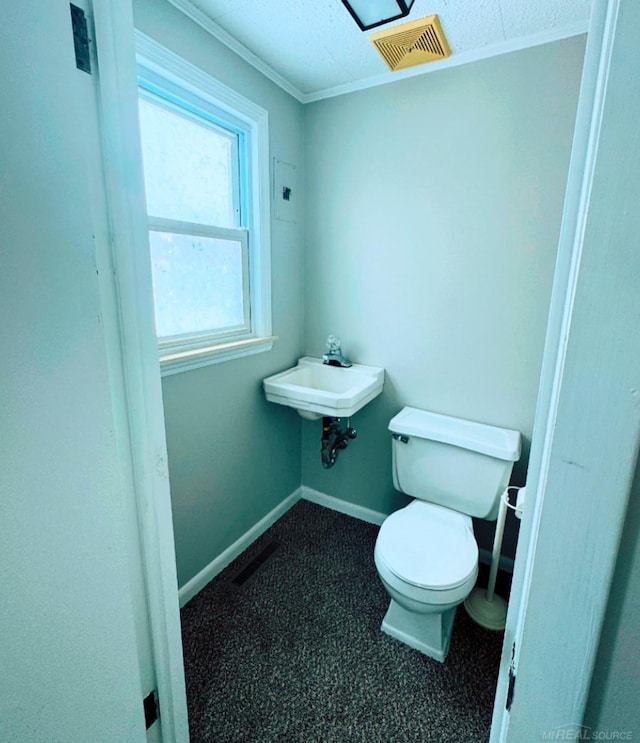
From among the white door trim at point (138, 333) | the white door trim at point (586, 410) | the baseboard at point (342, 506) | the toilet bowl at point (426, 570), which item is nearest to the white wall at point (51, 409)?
→ the white door trim at point (138, 333)

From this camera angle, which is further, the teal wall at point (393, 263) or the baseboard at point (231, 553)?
the baseboard at point (231, 553)

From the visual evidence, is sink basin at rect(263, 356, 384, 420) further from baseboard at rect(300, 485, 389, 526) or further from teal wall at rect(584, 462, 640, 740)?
teal wall at rect(584, 462, 640, 740)

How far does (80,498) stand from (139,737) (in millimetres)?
576

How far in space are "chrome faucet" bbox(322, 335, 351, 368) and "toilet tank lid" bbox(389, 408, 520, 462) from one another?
0.43 m

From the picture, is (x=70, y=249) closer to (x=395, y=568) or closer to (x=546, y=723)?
(x=546, y=723)

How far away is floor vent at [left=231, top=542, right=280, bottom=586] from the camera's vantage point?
1.77m

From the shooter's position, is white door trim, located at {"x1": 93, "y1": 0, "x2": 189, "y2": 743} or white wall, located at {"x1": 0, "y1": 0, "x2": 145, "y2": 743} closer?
A: white wall, located at {"x1": 0, "y1": 0, "x2": 145, "y2": 743}

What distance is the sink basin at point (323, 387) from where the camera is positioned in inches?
66.5

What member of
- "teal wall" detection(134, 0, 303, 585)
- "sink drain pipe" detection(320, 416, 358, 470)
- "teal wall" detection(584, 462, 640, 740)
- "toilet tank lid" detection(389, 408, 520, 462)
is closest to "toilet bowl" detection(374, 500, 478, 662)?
"toilet tank lid" detection(389, 408, 520, 462)

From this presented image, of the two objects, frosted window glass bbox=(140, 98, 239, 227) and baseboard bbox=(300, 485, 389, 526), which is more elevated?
frosted window glass bbox=(140, 98, 239, 227)

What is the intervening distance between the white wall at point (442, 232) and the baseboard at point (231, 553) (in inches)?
20.9

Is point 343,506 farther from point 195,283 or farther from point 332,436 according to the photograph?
point 195,283

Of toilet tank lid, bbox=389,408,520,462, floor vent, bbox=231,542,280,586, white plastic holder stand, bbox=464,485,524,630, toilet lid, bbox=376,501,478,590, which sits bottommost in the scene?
floor vent, bbox=231,542,280,586

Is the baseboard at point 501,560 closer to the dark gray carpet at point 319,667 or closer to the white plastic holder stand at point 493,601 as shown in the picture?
the white plastic holder stand at point 493,601
